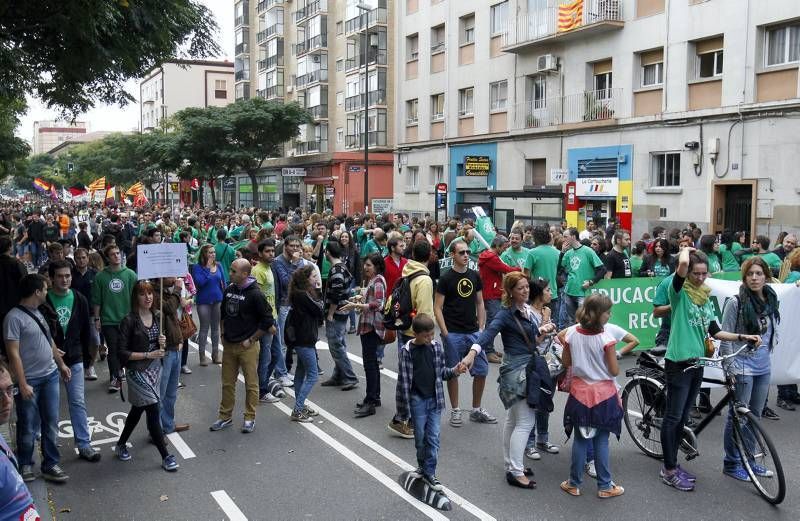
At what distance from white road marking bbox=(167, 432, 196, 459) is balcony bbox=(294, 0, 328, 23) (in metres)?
47.0

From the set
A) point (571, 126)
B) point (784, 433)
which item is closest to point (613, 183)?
point (571, 126)

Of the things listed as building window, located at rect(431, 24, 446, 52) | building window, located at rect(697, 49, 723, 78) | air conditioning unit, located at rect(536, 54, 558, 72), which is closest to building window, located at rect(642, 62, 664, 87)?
building window, located at rect(697, 49, 723, 78)

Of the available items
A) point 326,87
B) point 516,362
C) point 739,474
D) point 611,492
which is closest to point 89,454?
point 516,362

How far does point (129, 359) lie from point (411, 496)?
269 centimetres

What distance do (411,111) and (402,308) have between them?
102ft

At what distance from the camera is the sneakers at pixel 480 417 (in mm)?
7863

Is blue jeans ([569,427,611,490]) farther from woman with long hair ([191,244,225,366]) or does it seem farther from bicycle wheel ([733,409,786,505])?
woman with long hair ([191,244,225,366])

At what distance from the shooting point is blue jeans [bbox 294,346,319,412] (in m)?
7.89

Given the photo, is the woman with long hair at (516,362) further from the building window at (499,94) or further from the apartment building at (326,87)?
the apartment building at (326,87)

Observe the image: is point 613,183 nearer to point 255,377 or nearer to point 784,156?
point 784,156

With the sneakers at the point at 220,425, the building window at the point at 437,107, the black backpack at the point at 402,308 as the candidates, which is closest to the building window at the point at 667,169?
the building window at the point at 437,107

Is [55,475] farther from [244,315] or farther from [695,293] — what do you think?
[695,293]

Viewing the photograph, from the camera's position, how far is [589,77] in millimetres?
26594

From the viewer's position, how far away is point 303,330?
7.91 meters
